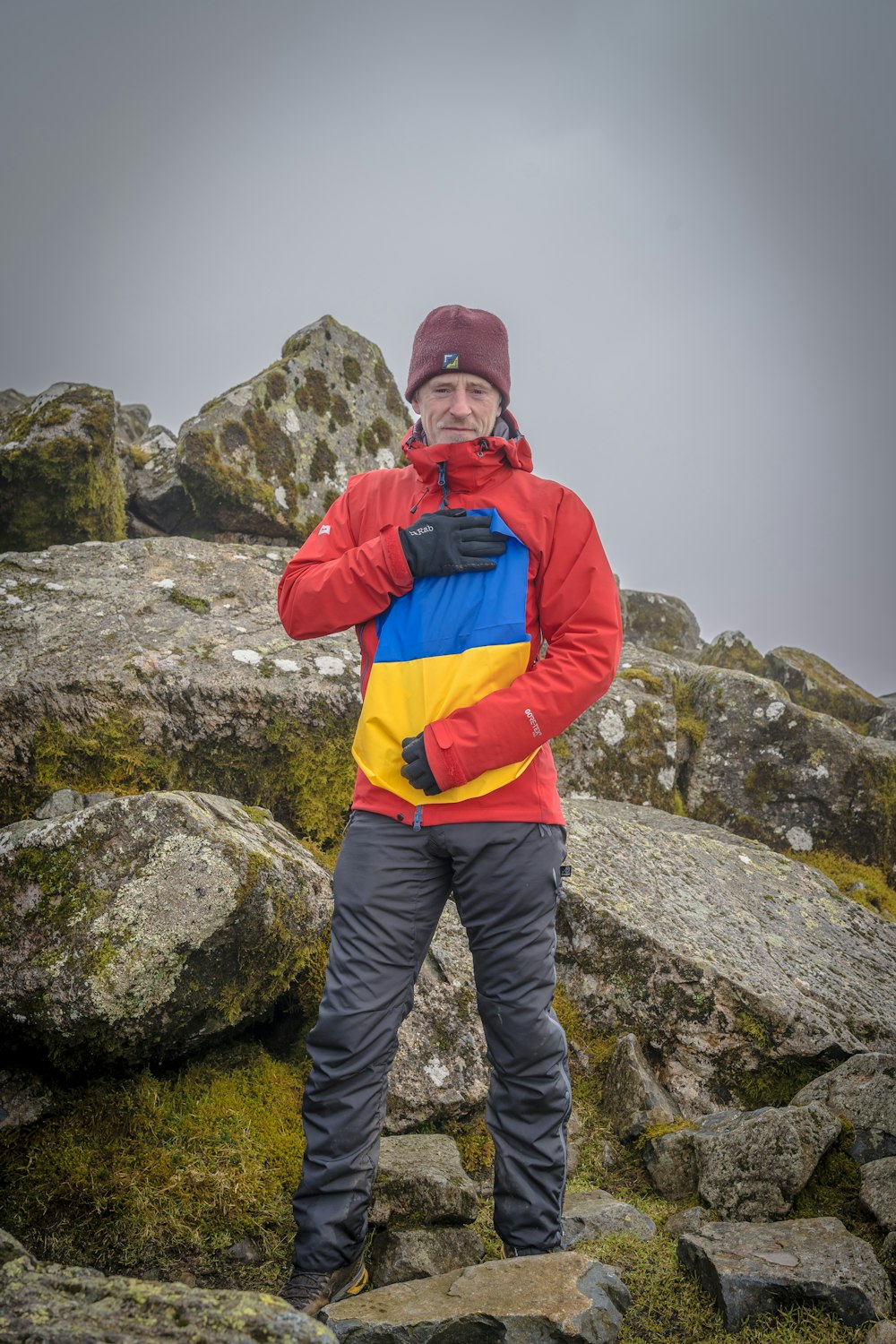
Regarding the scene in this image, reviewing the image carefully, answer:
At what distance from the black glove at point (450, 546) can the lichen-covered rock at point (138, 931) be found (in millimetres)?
2106

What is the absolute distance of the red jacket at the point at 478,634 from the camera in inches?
175

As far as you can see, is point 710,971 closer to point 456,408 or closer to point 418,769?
point 418,769

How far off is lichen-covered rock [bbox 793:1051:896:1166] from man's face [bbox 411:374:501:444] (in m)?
4.69

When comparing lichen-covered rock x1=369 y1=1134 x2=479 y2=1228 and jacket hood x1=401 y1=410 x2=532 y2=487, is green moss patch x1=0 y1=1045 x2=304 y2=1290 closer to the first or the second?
lichen-covered rock x1=369 y1=1134 x2=479 y2=1228

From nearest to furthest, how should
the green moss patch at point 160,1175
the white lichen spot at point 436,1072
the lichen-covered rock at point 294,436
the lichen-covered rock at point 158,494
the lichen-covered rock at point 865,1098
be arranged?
the green moss patch at point 160,1175 < the lichen-covered rock at point 865,1098 < the white lichen spot at point 436,1072 < the lichen-covered rock at point 294,436 < the lichen-covered rock at point 158,494

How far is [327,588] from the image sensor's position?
4809 mm

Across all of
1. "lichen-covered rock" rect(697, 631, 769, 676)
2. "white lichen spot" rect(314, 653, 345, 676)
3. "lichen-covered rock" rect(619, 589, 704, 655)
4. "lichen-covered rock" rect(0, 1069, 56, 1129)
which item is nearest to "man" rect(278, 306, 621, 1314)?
"lichen-covered rock" rect(0, 1069, 56, 1129)

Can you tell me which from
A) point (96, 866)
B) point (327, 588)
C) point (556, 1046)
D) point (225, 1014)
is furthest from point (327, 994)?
point (327, 588)

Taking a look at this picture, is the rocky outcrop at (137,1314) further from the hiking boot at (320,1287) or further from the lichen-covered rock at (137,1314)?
the hiking boot at (320,1287)

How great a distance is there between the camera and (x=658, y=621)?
17891mm

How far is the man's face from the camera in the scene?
512 centimetres

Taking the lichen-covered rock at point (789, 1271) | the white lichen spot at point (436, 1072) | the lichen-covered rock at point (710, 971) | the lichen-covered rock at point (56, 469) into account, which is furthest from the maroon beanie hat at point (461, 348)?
the lichen-covered rock at point (56, 469)

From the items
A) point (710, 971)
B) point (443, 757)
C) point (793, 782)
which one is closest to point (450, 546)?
point (443, 757)

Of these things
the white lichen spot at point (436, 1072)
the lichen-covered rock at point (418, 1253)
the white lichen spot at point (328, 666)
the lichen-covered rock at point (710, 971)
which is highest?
the white lichen spot at point (328, 666)
